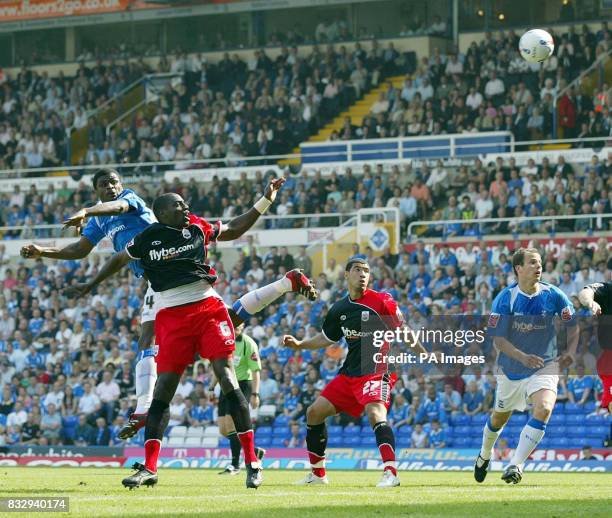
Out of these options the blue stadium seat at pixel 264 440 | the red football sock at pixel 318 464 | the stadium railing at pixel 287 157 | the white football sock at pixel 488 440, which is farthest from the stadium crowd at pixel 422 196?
the red football sock at pixel 318 464

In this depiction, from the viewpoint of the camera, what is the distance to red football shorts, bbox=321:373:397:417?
13.9m

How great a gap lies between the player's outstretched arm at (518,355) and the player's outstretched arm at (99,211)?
387 cm

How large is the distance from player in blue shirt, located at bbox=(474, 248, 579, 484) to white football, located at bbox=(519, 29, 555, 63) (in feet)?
47.0

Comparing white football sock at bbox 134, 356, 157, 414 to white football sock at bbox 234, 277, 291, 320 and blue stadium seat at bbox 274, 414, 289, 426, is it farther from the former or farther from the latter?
blue stadium seat at bbox 274, 414, 289, 426

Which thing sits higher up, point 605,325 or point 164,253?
point 164,253

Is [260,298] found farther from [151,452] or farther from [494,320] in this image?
[494,320]

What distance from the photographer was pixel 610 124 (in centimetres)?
3259

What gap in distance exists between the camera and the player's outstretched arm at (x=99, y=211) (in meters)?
12.2

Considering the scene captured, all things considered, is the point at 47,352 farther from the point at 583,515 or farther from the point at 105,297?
the point at 583,515

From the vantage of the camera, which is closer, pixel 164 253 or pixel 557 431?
pixel 164 253

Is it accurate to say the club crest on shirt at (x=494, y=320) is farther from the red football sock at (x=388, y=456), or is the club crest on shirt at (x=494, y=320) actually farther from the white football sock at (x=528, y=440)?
the red football sock at (x=388, y=456)

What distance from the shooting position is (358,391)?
1395 centimetres

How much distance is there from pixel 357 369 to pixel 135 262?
249cm

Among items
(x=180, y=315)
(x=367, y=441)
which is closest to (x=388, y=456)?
(x=180, y=315)
